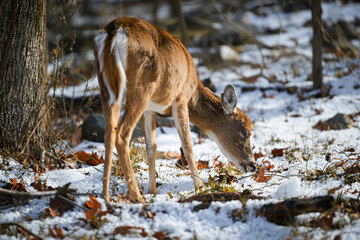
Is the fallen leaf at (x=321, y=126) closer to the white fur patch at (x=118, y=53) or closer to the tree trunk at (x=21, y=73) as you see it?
the white fur patch at (x=118, y=53)

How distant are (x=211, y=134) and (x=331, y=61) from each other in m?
6.82

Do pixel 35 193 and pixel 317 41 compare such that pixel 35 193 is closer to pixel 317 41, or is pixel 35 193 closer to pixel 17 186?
pixel 17 186

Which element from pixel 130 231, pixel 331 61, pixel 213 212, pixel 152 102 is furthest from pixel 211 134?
pixel 331 61

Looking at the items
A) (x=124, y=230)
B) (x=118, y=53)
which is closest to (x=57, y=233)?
(x=124, y=230)

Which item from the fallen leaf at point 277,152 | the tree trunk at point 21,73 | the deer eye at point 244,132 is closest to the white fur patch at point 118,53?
the tree trunk at point 21,73

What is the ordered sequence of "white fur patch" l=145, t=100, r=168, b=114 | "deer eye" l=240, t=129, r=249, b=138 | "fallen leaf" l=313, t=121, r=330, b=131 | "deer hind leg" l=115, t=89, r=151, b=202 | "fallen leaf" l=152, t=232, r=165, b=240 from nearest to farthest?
"fallen leaf" l=152, t=232, r=165, b=240
"deer hind leg" l=115, t=89, r=151, b=202
"white fur patch" l=145, t=100, r=168, b=114
"deer eye" l=240, t=129, r=249, b=138
"fallen leaf" l=313, t=121, r=330, b=131

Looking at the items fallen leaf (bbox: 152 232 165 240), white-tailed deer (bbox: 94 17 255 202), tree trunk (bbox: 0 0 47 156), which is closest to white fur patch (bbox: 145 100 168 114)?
white-tailed deer (bbox: 94 17 255 202)

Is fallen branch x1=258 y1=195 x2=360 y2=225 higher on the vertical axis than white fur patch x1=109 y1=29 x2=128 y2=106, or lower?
lower

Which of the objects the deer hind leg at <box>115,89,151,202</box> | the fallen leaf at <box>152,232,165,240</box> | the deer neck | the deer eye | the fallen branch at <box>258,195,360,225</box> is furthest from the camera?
the deer eye

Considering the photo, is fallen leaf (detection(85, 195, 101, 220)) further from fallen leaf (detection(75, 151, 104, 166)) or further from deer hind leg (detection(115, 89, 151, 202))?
fallen leaf (detection(75, 151, 104, 166))

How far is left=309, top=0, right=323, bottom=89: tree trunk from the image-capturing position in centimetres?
732

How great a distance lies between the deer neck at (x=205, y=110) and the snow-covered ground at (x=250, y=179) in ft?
1.98

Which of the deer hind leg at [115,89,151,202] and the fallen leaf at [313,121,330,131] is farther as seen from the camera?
the fallen leaf at [313,121,330,131]

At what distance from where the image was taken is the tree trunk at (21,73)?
4.15m
